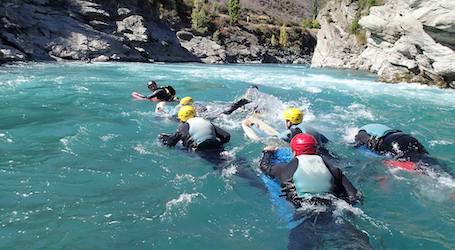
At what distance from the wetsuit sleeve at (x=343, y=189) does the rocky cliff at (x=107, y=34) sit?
25.7 metres

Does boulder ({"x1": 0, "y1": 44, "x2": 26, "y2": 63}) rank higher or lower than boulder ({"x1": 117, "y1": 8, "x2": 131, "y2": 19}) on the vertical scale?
lower

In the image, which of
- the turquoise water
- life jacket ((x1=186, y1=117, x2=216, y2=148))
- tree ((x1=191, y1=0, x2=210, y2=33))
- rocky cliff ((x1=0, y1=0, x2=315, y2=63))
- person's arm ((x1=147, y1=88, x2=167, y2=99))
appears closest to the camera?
the turquoise water

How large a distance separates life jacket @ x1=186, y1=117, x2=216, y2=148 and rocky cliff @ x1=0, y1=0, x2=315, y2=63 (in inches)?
883

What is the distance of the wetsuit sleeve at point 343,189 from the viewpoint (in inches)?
208

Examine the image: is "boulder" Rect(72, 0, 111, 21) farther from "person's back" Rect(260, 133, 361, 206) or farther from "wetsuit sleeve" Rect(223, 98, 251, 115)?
"person's back" Rect(260, 133, 361, 206)

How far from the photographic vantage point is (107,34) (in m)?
38.0

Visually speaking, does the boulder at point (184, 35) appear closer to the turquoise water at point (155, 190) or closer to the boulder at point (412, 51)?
the boulder at point (412, 51)

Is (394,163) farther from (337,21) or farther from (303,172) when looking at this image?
(337,21)

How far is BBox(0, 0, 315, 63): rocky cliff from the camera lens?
3084cm

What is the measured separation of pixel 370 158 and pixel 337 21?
51148 millimetres

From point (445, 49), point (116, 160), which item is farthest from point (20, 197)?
point (445, 49)

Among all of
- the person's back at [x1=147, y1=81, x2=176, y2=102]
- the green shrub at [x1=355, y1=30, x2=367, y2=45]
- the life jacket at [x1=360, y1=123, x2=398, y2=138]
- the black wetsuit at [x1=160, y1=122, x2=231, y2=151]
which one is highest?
the green shrub at [x1=355, y1=30, x2=367, y2=45]

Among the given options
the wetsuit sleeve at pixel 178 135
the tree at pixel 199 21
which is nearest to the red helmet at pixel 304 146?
the wetsuit sleeve at pixel 178 135

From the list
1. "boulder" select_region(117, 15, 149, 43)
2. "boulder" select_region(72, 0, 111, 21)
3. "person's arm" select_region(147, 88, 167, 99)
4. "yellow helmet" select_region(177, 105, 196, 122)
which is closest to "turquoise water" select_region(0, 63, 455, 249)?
"yellow helmet" select_region(177, 105, 196, 122)
